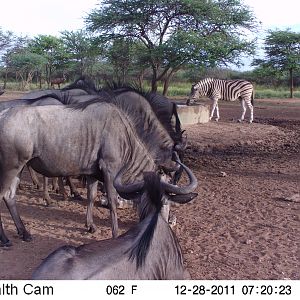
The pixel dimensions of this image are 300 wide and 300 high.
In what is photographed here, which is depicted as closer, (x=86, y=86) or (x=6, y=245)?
(x=6, y=245)

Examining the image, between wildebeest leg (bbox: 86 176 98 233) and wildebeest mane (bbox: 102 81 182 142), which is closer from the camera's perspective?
wildebeest leg (bbox: 86 176 98 233)

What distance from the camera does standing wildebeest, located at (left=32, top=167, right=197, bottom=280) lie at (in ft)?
9.93

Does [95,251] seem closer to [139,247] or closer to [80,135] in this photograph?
[139,247]

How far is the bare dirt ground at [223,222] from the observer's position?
478 centimetres

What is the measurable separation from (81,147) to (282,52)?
33.0 m

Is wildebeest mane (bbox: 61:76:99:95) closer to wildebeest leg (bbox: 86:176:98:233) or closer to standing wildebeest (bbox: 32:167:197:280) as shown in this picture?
wildebeest leg (bbox: 86:176:98:233)

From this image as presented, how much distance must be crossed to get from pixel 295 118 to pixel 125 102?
14.2m

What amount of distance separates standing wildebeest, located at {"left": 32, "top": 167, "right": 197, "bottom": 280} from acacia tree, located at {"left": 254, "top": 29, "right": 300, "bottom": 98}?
3219cm

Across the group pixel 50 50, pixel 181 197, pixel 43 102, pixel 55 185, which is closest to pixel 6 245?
pixel 43 102

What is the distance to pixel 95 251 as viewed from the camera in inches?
128

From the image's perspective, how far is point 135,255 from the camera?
3.24m

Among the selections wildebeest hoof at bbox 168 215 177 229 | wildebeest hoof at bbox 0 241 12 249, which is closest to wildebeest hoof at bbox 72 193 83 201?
wildebeest hoof at bbox 168 215 177 229

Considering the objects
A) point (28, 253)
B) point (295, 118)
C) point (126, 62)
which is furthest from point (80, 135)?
point (126, 62)

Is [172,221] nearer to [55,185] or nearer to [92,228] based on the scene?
[92,228]
